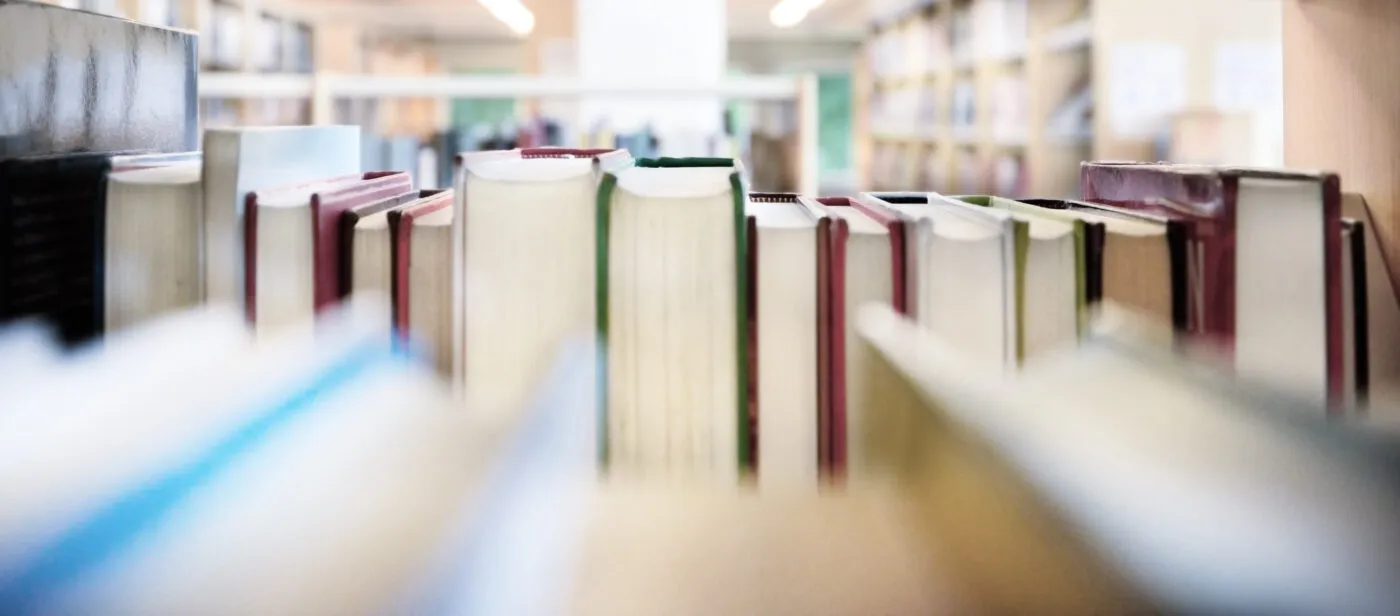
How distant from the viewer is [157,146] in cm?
64

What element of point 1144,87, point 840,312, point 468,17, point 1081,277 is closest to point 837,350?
point 840,312

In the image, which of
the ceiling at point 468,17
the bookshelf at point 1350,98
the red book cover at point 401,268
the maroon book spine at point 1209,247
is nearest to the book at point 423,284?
A: the red book cover at point 401,268

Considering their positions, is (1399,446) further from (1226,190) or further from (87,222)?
(87,222)

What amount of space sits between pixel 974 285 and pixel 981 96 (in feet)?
13.5

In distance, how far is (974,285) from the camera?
430 mm

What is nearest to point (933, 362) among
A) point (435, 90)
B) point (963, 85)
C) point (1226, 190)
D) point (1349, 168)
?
point (1226, 190)

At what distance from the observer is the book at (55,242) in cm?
46

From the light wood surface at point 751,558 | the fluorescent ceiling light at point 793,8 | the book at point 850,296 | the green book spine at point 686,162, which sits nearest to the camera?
the light wood surface at point 751,558

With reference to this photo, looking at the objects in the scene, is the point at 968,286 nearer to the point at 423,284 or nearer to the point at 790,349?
the point at 790,349

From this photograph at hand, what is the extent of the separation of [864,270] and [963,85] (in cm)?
442

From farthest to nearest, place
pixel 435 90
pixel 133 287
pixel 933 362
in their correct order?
1. pixel 435 90
2. pixel 133 287
3. pixel 933 362

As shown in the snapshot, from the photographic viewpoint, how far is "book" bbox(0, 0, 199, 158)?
19.8 inches

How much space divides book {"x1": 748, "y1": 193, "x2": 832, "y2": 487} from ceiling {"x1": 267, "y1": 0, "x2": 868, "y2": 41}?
5.44 metres

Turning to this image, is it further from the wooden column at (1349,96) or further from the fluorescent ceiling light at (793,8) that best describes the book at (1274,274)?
the fluorescent ceiling light at (793,8)
